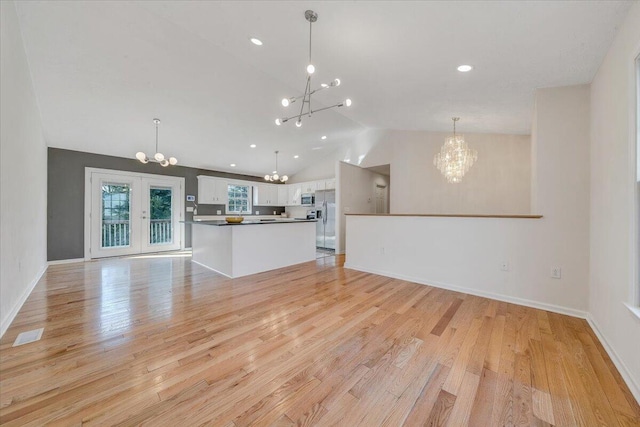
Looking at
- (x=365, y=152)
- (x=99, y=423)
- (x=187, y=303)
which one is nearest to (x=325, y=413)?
(x=99, y=423)

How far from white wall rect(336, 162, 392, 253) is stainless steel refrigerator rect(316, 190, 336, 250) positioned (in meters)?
0.29

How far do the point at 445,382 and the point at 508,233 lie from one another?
227cm

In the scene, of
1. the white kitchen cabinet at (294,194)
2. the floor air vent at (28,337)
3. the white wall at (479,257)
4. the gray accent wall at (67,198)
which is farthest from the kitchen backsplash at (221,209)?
the floor air vent at (28,337)

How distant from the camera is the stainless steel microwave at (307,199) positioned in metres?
7.64

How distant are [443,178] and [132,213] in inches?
288

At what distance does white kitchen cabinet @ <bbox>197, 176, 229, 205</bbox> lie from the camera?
6.95m

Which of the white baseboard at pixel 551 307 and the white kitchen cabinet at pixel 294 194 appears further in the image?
the white kitchen cabinet at pixel 294 194

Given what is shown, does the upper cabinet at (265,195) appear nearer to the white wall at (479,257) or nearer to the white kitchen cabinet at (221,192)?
the white kitchen cabinet at (221,192)

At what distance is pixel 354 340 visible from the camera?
6.73 feet

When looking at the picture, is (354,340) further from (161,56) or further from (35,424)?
(161,56)

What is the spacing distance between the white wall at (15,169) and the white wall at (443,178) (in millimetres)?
5877

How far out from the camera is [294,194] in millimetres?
8336

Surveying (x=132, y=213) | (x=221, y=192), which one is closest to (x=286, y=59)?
(x=221, y=192)

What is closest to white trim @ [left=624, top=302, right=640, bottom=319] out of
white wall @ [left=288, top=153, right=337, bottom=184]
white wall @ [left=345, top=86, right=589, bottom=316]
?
white wall @ [left=345, top=86, right=589, bottom=316]
